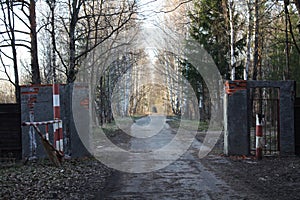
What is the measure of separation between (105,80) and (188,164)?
78.7 ft

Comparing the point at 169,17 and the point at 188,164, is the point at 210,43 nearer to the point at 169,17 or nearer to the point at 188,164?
the point at 169,17

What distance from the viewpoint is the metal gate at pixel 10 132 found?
11986 mm

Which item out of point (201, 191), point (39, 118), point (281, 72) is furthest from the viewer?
point (281, 72)

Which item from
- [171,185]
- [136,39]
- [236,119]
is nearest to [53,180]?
[171,185]

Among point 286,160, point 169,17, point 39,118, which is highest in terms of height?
point 169,17

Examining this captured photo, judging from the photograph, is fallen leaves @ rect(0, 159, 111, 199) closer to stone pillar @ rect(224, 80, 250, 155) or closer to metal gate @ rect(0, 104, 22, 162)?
metal gate @ rect(0, 104, 22, 162)

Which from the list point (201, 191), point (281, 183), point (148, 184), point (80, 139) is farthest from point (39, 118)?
point (281, 183)

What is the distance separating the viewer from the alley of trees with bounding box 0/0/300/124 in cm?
1669

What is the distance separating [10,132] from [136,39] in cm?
2158

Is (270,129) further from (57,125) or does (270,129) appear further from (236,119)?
(57,125)

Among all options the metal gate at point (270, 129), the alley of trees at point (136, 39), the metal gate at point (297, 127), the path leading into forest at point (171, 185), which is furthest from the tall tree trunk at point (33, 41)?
Result: the metal gate at point (297, 127)

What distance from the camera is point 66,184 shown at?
812 centimetres

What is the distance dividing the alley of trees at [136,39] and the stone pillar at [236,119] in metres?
3.94

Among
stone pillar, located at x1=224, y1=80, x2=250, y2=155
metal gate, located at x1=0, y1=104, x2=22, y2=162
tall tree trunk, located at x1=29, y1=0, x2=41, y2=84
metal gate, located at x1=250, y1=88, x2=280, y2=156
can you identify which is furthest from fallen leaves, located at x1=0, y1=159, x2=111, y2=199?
metal gate, located at x1=250, y1=88, x2=280, y2=156
